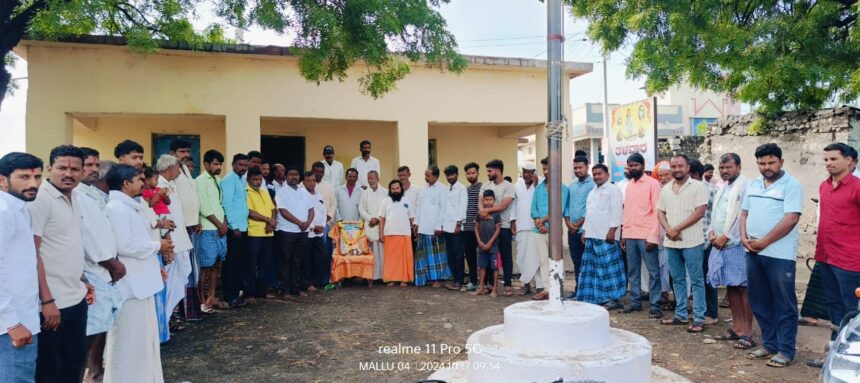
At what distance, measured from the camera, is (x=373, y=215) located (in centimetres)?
830

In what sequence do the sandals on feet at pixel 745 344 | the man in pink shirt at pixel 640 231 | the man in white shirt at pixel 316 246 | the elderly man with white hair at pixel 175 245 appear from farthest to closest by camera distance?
the man in white shirt at pixel 316 246
the man in pink shirt at pixel 640 231
the elderly man with white hair at pixel 175 245
the sandals on feet at pixel 745 344

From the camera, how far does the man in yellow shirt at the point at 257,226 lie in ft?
22.3

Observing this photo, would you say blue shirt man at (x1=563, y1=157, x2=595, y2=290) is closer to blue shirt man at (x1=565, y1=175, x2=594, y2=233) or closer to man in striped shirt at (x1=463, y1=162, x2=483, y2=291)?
blue shirt man at (x1=565, y1=175, x2=594, y2=233)

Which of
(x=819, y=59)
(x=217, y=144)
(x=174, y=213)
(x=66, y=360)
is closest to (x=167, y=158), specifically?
(x=174, y=213)

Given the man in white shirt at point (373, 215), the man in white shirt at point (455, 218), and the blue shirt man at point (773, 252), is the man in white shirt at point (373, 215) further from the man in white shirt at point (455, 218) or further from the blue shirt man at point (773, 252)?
the blue shirt man at point (773, 252)

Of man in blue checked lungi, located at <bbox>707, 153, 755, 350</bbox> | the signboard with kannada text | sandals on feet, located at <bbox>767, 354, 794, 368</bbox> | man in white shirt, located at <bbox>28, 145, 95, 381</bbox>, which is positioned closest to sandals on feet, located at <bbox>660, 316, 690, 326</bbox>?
man in blue checked lungi, located at <bbox>707, 153, 755, 350</bbox>

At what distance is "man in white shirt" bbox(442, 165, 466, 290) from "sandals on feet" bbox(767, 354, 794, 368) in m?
4.18

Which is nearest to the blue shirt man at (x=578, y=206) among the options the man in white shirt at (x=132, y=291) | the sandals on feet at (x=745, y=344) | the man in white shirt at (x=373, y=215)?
the sandals on feet at (x=745, y=344)

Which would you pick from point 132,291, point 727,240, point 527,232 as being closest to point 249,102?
point 527,232

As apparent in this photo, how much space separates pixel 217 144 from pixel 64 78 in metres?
2.89

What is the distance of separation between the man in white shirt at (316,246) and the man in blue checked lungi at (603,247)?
3.65 meters

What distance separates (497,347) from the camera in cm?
312

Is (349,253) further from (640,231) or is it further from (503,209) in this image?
(640,231)

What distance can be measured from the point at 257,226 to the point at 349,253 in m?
1.68
